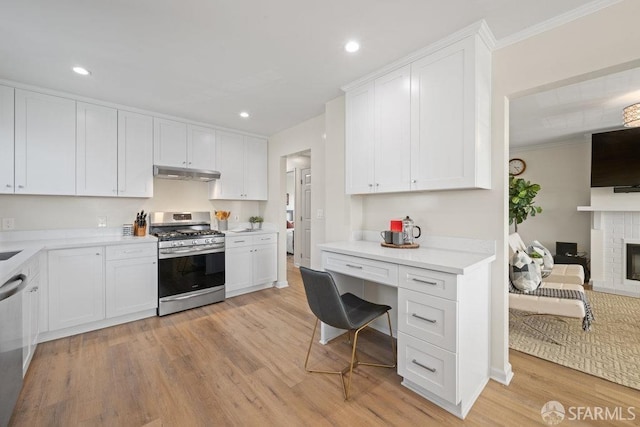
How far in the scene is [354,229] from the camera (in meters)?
2.87

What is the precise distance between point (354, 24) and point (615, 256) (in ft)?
17.3

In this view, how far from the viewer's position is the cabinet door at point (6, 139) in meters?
2.56

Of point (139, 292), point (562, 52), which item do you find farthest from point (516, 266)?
point (139, 292)

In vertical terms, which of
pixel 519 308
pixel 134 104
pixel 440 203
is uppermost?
pixel 134 104

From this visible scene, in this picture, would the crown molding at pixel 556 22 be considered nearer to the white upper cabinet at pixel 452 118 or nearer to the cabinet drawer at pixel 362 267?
the white upper cabinet at pixel 452 118

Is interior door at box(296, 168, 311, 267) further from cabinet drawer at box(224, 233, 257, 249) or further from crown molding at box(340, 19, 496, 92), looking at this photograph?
crown molding at box(340, 19, 496, 92)

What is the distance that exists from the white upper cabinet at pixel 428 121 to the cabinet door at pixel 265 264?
6.94ft

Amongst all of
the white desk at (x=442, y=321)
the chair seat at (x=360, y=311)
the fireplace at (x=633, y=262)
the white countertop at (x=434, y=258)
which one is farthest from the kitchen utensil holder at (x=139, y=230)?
the fireplace at (x=633, y=262)

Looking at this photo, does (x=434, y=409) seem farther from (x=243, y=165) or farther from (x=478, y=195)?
(x=243, y=165)

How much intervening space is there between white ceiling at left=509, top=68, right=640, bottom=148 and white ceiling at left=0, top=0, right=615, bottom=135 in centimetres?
A: 166

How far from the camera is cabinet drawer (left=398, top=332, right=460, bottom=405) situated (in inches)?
62.3

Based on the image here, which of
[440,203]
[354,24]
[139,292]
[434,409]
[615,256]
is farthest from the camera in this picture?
[615,256]

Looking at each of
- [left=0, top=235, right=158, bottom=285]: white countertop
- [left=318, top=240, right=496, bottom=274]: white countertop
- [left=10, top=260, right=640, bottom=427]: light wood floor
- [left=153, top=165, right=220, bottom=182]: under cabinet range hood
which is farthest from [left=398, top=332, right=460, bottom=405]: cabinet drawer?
[left=153, top=165, right=220, bottom=182]: under cabinet range hood

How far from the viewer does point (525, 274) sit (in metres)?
2.71
